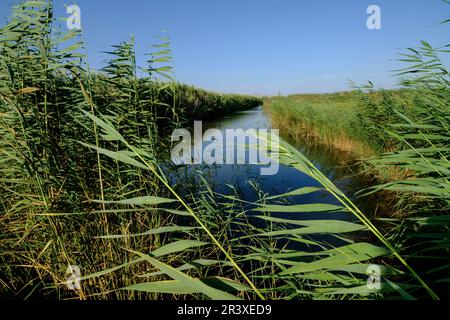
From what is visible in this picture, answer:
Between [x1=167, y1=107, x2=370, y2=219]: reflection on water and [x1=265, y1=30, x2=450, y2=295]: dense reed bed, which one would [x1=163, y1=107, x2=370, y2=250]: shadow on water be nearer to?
[x1=167, y1=107, x2=370, y2=219]: reflection on water

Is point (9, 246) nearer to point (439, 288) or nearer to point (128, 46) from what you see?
point (128, 46)

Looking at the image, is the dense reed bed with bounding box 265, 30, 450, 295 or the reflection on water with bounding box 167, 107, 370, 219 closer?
the dense reed bed with bounding box 265, 30, 450, 295

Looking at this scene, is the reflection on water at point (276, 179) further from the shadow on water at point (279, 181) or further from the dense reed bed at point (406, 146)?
the dense reed bed at point (406, 146)

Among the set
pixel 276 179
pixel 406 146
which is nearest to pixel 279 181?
pixel 276 179

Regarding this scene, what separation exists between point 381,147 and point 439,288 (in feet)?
15.4

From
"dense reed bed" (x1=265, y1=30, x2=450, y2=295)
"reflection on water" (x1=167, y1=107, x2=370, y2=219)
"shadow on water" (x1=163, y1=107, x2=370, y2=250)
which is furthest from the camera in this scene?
"reflection on water" (x1=167, y1=107, x2=370, y2=219)

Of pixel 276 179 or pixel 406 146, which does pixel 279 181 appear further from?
pixel 406 146

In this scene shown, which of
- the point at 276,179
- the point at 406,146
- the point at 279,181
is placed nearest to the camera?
the point at 406,146

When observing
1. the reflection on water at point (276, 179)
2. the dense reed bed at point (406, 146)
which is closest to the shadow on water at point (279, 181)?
the reflection on water at point (276, 179)

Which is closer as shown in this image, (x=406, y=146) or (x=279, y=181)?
(x=406, y=146)

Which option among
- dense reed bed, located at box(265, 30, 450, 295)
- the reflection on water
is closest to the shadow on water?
the reflection on water

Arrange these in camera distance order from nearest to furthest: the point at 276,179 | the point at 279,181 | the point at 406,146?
the point at 406,146, the point at 279,181, the point at 276,179
